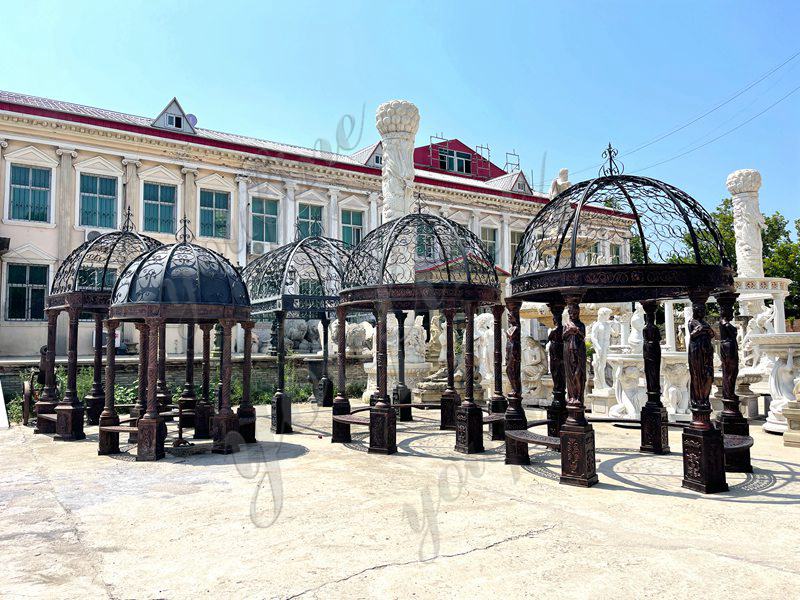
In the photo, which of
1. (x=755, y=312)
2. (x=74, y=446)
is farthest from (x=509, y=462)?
(x=755, y=312)

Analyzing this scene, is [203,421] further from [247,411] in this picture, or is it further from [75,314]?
[75,314]

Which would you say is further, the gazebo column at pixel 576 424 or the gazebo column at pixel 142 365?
the gazebo column at pixel 142 365

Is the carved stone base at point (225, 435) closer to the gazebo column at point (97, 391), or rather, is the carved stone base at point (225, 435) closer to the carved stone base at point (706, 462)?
the gazebo column at point (97, 391)

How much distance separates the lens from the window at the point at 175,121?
2630cm

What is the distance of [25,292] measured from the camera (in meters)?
22.2

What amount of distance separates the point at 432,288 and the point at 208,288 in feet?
10.8

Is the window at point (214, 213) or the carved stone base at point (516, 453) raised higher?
the window at point (214, 213)

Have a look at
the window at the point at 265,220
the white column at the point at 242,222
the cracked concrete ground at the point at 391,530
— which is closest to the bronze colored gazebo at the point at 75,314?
the cracked concrete ground at the point at 391,530

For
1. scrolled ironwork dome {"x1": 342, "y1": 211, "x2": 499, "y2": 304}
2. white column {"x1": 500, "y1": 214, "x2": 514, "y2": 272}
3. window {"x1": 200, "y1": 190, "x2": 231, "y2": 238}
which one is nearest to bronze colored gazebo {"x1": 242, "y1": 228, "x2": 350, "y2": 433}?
scrolled ironwork dome {"x1": 342, "y1": 211, "x2": 499, "y2": 304}

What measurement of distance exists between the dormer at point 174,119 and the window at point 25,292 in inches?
306

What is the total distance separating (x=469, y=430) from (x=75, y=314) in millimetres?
7256

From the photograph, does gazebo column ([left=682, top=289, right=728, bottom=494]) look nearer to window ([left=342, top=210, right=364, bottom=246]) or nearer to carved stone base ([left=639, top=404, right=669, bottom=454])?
carved stone base ([left=639, top=404, right=669, bottom=454])

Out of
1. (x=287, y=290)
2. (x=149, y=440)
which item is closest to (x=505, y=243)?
(x=287, y=290)

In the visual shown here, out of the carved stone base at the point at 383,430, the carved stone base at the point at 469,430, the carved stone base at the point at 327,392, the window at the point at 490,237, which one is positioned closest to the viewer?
→ the carved stone base at the point at 469,430
